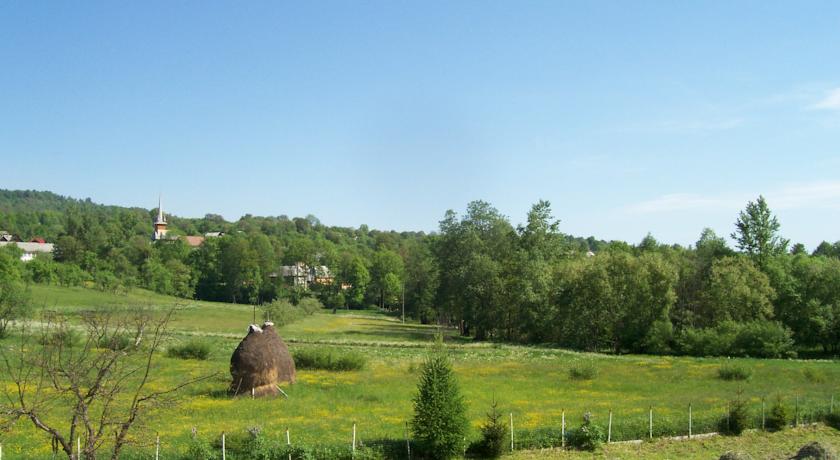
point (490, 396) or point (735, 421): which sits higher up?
point (735, 421)

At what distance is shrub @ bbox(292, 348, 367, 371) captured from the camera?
44344 mm

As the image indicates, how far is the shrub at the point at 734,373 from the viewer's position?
139 feet

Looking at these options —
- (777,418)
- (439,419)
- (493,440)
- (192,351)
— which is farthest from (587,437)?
(192,351)

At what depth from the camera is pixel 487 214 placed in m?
89.7

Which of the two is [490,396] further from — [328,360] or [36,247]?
[36,247]

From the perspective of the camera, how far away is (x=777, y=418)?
27.5 m

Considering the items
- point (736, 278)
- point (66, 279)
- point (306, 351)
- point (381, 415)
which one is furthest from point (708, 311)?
point (66, 279)

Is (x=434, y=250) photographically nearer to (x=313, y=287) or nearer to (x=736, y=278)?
(x=736, y=278)

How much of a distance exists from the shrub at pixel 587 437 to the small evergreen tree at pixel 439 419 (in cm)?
460

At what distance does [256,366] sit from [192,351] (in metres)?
17.7

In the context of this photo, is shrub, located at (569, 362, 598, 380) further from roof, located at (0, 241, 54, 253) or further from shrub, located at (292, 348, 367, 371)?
roof, located at (0, 241, 54, 253)

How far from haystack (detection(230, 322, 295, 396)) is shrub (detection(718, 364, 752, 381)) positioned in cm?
2919

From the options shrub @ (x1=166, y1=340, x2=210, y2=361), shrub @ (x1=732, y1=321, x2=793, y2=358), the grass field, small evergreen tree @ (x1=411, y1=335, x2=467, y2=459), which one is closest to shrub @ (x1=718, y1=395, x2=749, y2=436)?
the grass field

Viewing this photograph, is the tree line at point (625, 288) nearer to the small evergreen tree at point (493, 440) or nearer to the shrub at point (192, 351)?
the shrub at point (192, 351)
